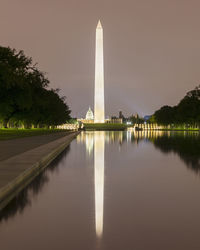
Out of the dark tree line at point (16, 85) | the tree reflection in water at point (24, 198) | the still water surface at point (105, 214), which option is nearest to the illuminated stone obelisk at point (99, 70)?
the dark tree line at point (16, 85)

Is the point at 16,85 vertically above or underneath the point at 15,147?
above

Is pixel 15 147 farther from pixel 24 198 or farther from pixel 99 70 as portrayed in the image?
pixel 99 70

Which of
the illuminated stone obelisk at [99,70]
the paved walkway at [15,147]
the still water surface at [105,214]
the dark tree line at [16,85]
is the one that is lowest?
the still water surface at [105,214]

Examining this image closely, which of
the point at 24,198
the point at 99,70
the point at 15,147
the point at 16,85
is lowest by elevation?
the point at 24,198

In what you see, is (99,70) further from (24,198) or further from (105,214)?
(105,214)

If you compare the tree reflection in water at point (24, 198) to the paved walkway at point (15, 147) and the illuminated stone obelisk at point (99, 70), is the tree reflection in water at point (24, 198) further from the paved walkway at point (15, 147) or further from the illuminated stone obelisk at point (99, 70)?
the illuminated stone obelisk at point (99, 70)

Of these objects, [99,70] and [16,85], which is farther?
[99,70]

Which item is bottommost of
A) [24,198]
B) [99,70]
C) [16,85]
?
[24,198]

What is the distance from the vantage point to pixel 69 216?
7090 millimetres

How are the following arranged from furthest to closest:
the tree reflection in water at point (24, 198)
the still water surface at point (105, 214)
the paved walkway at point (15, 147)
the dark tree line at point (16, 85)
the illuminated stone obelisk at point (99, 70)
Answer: the illuminated stone obelisk at point (99, 70), the dark tree line at point (16, 85), the paved walkway at point (15, 147), the tree reflection in water at point (24, 198), the still water surface at point (105, 214)

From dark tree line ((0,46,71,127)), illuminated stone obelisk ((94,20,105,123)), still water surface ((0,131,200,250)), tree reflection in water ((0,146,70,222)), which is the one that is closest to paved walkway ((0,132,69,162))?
tree reflection in water ((0,146,70,222))

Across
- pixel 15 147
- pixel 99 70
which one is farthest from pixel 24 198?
pixel 99 70

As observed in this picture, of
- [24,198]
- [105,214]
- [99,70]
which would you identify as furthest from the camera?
[99,70]

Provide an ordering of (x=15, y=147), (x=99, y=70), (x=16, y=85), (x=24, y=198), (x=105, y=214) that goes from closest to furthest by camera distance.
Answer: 1. (x=105, y=214)
2. (x=24, y=198)
3. (x=15, y=147)
4. (x=16, y=85)
5. (x=99, y=70)
